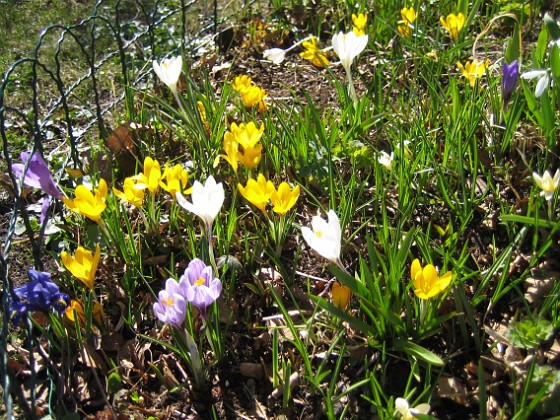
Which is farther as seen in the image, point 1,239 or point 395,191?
point 1,239

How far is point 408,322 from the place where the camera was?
1525mm

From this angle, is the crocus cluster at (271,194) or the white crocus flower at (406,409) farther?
the crocus cluster at (271,194)

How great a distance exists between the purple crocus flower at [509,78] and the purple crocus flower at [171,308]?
1.26m

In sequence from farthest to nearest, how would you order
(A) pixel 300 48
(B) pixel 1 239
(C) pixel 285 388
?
1. (A) pixel 300 48
2. (B) pixel 1 239
3. (C) pixel 285 388

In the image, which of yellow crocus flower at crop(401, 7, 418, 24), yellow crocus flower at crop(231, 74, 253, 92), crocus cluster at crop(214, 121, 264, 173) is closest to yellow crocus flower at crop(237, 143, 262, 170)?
crocus cluster at crop(214, 121, 264, 173)

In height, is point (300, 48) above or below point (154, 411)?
above

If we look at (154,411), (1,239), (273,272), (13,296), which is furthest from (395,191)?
(1,239)

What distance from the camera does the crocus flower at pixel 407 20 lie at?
252cm

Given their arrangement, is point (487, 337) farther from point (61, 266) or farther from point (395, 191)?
point (61, 266)

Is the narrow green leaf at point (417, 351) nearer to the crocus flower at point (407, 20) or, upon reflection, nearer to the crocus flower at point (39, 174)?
the crocus flower at point (39, 174)

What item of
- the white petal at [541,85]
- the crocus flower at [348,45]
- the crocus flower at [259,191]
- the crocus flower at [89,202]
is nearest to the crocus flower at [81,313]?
the crocus flower at [89,202]

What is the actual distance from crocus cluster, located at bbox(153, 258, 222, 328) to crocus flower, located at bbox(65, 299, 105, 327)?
34cm

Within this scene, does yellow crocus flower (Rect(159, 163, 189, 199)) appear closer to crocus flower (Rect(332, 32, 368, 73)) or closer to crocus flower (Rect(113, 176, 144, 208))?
crocus flower (Rect(113, 176, 144, 208))

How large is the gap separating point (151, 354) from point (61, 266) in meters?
0.49
